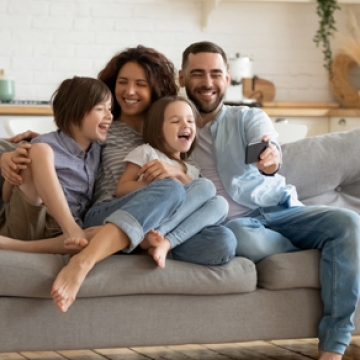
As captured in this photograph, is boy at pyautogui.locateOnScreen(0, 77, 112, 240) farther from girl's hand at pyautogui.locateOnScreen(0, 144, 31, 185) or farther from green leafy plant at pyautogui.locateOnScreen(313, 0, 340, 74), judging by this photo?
green leafy plant at pyautogui.locateOnScreen(313, 0, 340, 74)

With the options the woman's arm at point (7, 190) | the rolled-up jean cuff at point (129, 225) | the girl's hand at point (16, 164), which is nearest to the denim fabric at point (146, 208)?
the rolled-up jean cuff at point (129, 225)

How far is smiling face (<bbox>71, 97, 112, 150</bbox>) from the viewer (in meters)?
2.47

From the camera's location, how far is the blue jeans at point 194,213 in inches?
87.4

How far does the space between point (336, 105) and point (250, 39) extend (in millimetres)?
850

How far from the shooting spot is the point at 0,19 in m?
5.06

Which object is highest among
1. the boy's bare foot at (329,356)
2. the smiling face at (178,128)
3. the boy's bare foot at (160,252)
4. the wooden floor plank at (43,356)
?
the smiling face at (178,128)

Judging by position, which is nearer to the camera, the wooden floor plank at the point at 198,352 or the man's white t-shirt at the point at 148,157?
the man's white t-shirt at the point at 148,157

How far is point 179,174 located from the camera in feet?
8.03

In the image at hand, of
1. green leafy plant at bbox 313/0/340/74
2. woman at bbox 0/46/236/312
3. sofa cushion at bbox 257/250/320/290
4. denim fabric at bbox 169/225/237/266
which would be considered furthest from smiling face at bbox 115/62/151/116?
green leafy plant at bbox 313/0/340/74

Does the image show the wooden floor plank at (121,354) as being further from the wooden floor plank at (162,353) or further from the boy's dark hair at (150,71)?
the boy's dark hair at (150,71)

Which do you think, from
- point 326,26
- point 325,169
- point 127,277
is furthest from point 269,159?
point 326,26

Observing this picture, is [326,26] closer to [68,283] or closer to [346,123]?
[346,123]

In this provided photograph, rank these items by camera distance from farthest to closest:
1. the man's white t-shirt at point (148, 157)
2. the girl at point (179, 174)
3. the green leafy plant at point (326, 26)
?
the green leafy plant at point (326, 26) < the man's white t-shirt at point (148, 157) < the girl at point (179, 174)

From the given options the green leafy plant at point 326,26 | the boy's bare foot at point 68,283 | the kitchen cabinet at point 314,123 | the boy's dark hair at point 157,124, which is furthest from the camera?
the green leafy plant at point 326,26
